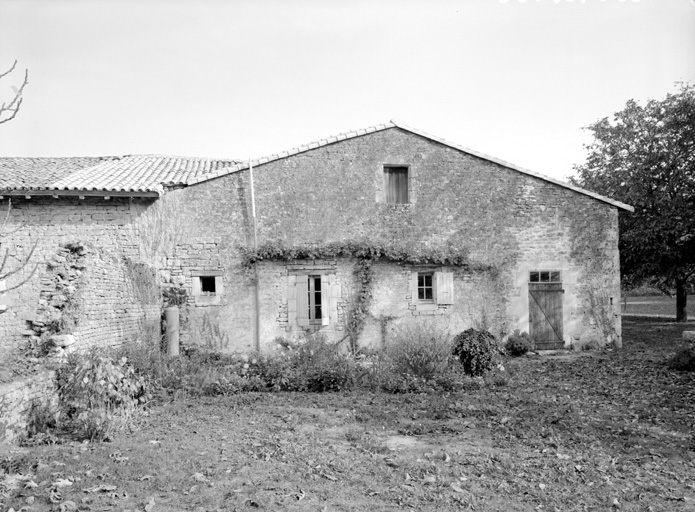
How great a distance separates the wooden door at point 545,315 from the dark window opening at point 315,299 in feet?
18.6

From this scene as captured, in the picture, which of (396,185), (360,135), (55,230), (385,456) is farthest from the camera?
(396,185)

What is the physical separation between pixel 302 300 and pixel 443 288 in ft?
12.1

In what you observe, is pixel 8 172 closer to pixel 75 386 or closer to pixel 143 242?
A: pixel 143 242

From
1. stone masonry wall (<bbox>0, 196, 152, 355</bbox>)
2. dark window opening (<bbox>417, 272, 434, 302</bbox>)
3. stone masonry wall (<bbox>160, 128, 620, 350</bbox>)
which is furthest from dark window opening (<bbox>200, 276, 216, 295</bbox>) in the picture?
dark window opening (<bbox>417, 272, 434, 302</bbox>)

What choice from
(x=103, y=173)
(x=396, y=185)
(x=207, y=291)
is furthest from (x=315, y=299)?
(x=103, y=173)

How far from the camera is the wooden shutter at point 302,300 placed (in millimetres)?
12547

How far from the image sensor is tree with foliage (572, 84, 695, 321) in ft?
57.6

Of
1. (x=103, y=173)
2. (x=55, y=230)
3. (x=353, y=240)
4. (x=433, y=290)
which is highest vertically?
(x=103, y=173)

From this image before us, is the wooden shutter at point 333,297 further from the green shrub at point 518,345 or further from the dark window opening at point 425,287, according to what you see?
the green shrub at point 518,345

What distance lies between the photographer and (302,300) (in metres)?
12.6

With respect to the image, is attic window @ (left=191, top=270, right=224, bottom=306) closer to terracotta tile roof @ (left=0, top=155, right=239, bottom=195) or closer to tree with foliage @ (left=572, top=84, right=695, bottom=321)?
terracotta tile roof @ (left=0, top=155, right=239, bottom=195)

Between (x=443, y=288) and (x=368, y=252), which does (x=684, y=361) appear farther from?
(x=368, y=252)

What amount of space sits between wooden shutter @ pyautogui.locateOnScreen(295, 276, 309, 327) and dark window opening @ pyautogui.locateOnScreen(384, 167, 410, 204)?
3.09 m

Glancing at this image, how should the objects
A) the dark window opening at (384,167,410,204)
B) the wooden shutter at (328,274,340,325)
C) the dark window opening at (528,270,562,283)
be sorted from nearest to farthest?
the wooden shutter at (328,274,340,325) → the dark window opening at (384,167,410,204) → the dark window opening at (528,270,562,283)
